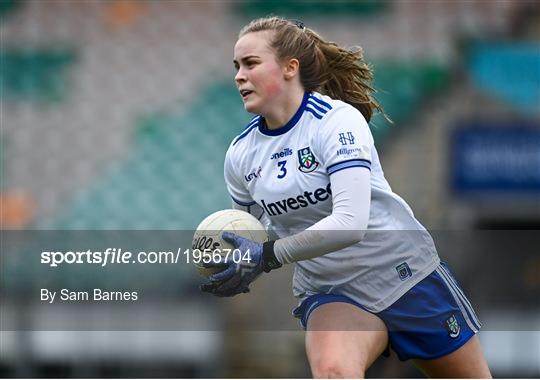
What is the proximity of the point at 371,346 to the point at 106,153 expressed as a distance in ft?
21.7

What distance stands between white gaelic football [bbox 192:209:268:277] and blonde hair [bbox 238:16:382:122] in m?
0.55

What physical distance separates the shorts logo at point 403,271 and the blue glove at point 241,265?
494 mm

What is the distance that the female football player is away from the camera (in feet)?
11.2

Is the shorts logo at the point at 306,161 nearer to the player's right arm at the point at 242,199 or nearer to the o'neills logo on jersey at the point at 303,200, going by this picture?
the o'neills logo on jersey at the point at 303,200

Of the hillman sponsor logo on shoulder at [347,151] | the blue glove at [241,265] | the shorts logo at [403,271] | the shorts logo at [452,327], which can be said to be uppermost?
the hillman sponsor logo on shoulder at [347,151]

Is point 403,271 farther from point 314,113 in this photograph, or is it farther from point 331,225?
point 314,113

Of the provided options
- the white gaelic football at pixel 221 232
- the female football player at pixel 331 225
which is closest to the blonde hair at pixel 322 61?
the female football player at pixel 331 225

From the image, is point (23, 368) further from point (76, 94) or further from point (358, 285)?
point (76, 94)

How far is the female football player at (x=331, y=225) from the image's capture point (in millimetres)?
3406

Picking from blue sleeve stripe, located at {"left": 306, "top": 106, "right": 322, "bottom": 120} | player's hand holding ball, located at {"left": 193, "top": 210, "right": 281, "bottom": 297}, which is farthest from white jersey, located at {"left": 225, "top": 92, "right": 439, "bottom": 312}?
player's hand holding ball, located at {"left": 193, "top": 210, "right": 281, "bottom": 297}

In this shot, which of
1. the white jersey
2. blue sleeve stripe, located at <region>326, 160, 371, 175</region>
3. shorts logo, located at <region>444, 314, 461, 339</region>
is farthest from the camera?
shorts logo, located at <region>444, 314, 461, 339</region>

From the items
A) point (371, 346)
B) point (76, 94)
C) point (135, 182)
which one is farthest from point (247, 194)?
point (76, 94)

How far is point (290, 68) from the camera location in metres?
3.62

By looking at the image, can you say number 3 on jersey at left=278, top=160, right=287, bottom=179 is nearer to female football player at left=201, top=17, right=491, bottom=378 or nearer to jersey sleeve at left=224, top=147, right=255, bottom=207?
female football player at left=201, top=17, right=491, bottom=378
